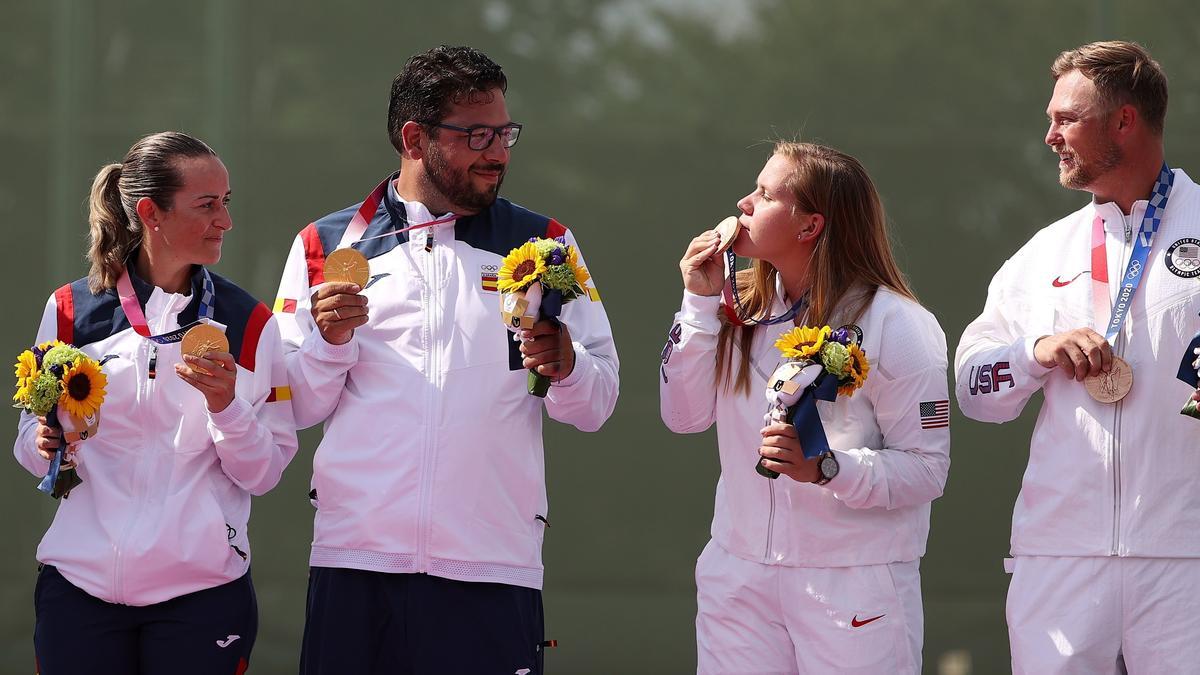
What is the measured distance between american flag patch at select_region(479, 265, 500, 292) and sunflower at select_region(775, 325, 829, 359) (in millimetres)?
749

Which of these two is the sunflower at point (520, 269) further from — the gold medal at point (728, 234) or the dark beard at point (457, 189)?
the gold medal at point (728, 234)

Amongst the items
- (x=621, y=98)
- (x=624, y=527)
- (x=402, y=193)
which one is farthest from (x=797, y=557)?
(x=621, y=98)

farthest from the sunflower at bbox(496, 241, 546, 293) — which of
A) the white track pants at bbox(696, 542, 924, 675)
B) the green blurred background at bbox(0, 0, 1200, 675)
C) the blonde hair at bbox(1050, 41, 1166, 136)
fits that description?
the green blurred background at bbox(0, 0, 1200, 675)

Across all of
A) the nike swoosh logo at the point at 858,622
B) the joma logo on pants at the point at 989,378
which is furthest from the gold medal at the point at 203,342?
the joma logo on pants at the point at 989,378

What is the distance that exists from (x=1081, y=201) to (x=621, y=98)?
189cm

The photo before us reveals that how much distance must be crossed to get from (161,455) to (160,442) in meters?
0.03

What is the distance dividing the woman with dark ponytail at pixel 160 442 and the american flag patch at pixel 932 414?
1.56 metres

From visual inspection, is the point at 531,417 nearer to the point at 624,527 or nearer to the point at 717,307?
the point at 717,307

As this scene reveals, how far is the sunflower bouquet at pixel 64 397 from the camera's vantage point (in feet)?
10.7

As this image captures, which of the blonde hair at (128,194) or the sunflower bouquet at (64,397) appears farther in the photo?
the blonde hair at (128,194)

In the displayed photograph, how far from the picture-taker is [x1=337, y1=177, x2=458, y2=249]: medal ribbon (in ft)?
11.7

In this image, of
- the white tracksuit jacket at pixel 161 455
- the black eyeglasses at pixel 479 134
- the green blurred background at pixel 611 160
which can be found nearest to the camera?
the white tracksuit jacket at pixel 161 455

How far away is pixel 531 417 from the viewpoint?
3.54m

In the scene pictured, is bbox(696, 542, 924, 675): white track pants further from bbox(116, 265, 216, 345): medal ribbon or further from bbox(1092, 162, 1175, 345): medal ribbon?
bbox(116, 265, 216, 345): medal ribbon
